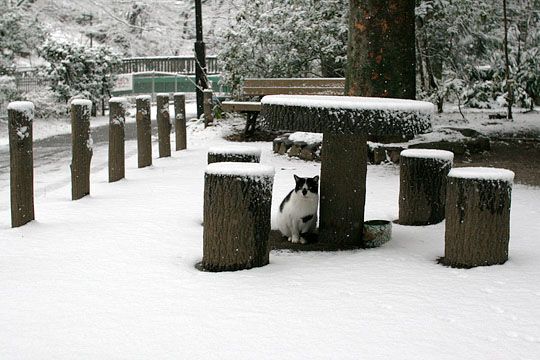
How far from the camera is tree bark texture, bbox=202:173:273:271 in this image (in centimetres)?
444

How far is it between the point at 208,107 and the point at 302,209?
27.5ft

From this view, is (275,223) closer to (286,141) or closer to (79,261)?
(79,261)

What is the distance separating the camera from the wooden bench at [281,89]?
11.5 metres

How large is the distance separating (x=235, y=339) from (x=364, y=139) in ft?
7.27

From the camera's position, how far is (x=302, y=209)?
208 inches

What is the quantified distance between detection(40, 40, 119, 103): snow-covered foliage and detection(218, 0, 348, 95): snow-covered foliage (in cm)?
512

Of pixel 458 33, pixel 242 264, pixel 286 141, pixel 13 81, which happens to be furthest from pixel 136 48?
pixel 242 264

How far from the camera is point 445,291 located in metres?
4.11

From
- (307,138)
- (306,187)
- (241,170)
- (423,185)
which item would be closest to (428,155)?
(423,185)

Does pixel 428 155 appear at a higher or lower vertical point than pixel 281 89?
lower

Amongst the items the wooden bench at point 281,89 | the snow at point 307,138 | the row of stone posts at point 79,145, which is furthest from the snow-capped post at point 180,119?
the snow at point 307,138

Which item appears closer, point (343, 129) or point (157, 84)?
point (343, 129)

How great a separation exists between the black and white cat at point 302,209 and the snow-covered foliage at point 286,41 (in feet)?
24.7

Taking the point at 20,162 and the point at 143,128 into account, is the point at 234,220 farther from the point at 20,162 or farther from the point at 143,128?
the point at 143,128
